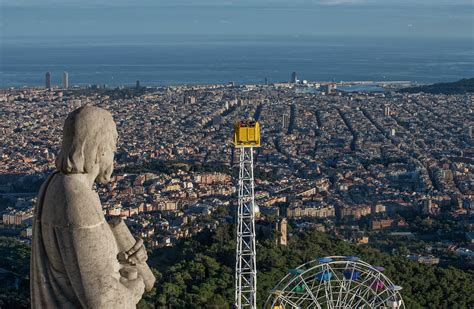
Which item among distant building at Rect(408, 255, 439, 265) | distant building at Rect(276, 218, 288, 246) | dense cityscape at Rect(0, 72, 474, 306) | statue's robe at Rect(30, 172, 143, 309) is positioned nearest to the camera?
statue's robe at Rect(30, 172, 143, 309)

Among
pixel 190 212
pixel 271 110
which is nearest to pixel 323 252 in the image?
pixel 190 212

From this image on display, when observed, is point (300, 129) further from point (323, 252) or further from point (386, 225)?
point (323, 252)

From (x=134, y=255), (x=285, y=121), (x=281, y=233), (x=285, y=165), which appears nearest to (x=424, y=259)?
(x=281, y=233)

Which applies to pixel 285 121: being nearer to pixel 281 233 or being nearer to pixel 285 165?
pixel 285 165

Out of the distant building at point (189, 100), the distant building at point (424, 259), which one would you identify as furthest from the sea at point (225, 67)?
the distant building at point (424, 259)

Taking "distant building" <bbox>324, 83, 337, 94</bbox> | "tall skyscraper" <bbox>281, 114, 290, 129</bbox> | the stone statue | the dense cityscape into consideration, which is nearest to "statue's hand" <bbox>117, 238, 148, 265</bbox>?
the stone statue

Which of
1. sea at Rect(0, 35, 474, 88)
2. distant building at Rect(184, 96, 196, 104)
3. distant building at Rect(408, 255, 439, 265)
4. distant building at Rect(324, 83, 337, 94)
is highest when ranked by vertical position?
sea at Rect(0, 35, 474, 88)

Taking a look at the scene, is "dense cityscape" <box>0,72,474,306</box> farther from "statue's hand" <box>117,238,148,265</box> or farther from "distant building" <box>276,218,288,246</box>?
"statue's hand" <box>117,238,148,265</box>

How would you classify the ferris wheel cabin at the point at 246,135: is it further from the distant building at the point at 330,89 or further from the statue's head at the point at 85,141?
the distant building at the point at 330,89
